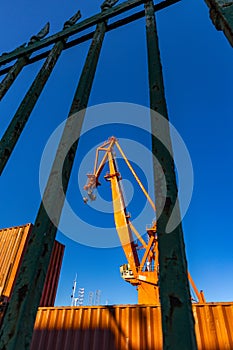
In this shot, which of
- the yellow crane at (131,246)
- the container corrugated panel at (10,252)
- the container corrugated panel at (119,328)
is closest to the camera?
the container corrugated panel at (119,328)

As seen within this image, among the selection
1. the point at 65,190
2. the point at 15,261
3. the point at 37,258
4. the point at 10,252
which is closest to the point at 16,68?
the point at 65,190

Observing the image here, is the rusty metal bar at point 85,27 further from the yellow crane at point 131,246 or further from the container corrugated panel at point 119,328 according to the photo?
the yellow crane at point 131,246

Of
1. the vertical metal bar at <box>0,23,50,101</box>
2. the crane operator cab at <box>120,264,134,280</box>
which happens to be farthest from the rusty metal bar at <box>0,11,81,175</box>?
the crane operator cab at <box>120,264,134,280</box>

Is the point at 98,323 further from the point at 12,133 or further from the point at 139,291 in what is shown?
the point at 139,291

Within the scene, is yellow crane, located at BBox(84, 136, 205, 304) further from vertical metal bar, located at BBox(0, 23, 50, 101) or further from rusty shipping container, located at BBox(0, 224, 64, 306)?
vertical metal bar, located at BBox(0, 23, 50, 101)

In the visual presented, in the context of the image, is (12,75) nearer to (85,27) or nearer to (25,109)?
(25,109)

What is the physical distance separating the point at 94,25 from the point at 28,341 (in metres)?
2.38

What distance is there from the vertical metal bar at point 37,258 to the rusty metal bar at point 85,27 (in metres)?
1.07

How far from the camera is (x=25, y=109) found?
5.61ft

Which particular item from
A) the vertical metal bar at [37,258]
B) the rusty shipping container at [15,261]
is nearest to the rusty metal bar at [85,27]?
the vertical metal bar at [37,258]

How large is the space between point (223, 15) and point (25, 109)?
58.7 inches

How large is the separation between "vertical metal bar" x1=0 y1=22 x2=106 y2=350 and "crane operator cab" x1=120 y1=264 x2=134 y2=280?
51.4ft

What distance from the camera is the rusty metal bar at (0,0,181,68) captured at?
1.92m

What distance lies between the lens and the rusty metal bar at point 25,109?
151 cm
